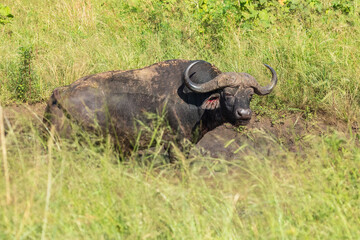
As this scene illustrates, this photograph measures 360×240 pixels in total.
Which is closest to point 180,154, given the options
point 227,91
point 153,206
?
point 153,206

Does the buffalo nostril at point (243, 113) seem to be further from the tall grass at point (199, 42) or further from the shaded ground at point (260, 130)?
the tall grass at point (199, 42)

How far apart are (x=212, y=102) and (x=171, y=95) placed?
0.46 m

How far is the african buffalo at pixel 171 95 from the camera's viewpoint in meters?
5.16

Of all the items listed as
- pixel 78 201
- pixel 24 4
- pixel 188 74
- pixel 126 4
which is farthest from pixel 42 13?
pixel 78 201

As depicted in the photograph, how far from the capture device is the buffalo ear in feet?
17.1

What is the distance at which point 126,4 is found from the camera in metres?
8.57

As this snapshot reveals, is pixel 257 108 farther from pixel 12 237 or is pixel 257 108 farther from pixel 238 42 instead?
pixel 12 237

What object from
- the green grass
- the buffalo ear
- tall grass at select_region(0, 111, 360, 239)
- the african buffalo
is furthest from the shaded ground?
tall grass at select_region(0, 111, 360, 239)

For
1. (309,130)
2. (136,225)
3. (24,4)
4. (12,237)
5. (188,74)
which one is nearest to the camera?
(12,237)

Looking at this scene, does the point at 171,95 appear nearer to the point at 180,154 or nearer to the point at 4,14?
the point at 180,154

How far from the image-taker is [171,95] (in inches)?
210

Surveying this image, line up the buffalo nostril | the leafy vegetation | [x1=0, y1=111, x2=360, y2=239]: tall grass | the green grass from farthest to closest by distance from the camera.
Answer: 1. the leafy vegetation
2. the buffalo nostril
3. the green grass
4. [x1=0, y1=111, x2=360, y2=239]: tall grass

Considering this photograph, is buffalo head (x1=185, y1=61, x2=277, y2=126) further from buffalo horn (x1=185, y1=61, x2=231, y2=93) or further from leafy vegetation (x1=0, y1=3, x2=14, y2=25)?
leafy vegetation (x1=0, y1=3, x2=14, y2=25)

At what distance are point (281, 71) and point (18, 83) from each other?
11.6ft
